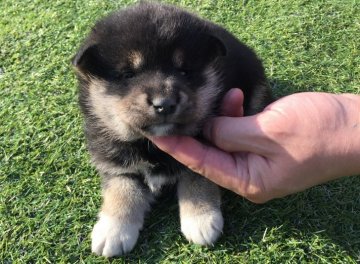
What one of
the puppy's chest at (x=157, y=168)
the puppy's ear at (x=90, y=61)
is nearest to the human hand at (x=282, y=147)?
the puppy's chest at (x=157, y=168)

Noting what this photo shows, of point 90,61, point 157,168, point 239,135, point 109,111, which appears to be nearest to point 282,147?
point 239,135

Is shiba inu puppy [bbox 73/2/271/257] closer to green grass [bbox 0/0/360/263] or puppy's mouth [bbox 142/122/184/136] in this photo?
puppy's mouth [bbox 142/122/184/136]

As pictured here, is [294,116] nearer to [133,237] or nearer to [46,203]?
[133,237]

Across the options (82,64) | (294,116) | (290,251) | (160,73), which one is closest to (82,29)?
(82,64)

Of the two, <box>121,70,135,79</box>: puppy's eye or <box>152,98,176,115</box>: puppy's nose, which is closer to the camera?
<box>152,98,176,115</box>: puppy's nose

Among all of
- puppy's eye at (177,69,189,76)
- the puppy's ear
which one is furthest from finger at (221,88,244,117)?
the puppy's ear

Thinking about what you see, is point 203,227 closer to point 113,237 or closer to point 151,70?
point 113,237
